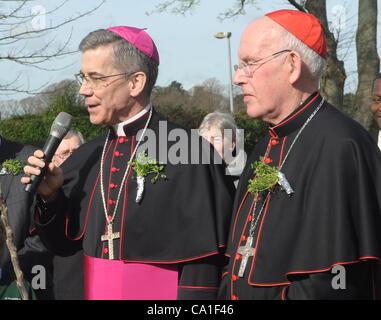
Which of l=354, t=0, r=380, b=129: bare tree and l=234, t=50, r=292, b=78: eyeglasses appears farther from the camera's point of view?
l=354, t=0, r=380, b=129: bare tree

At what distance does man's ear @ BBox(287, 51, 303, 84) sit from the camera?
390 centimetres

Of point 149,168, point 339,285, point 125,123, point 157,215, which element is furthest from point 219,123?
point 339,285

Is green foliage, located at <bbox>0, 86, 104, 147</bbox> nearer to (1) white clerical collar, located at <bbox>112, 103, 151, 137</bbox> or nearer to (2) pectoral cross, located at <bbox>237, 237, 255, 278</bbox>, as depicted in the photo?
(1) white clerical collar, located at <bbox>112, 103, 151, 137</bbox>

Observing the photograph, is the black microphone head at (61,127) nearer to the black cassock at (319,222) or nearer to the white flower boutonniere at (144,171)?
the white flower boutonniere at (144,171)

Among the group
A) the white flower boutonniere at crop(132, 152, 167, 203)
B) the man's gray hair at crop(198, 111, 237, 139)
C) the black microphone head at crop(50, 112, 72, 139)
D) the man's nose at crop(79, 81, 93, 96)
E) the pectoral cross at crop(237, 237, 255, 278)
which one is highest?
the man's gray hair at crop(198, 111, 237, 139)

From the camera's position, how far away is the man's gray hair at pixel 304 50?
13.1 feet

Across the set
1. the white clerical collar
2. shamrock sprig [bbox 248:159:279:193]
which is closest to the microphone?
the white clerical collar

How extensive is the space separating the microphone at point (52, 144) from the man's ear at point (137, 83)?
44 cm

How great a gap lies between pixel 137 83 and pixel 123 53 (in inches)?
7.2

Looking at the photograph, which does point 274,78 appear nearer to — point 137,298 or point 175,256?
point 175,256

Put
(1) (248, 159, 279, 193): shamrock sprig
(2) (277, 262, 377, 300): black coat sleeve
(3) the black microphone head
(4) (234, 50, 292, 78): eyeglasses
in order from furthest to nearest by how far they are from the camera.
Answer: (3) the black microphone head
(4) (234, 50, 292, 78): eyeglasses
(1) (248, 159, 279, 193): shamrock sprig
(2) (277, 262, 377, 300): black coat sleeve

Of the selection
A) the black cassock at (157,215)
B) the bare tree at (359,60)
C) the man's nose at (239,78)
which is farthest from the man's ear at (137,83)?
the bare tree at (359,60)

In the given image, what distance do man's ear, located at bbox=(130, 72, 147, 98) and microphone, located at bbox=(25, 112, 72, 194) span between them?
0.44m
